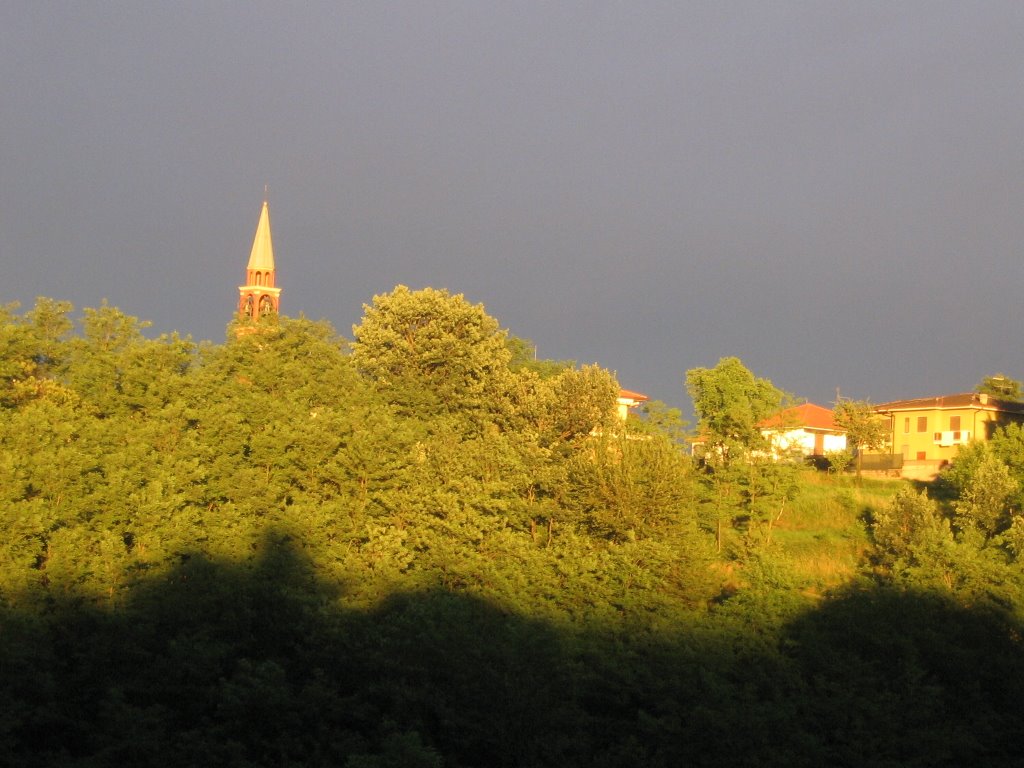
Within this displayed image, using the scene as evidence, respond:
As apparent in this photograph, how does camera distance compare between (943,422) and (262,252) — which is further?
(262,252)

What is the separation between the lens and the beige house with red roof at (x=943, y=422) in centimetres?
6944

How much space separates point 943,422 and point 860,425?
21.7ft

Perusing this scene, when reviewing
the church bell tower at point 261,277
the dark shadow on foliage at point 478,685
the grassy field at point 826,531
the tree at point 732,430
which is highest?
the church bell tower at point 261,277

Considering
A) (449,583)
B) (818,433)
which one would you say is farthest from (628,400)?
(449,583)

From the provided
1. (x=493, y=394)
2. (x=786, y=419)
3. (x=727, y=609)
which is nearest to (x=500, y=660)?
(x=727, y=609)

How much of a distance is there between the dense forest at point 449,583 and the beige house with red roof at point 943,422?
1736 centimetres

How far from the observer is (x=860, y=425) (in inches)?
2643

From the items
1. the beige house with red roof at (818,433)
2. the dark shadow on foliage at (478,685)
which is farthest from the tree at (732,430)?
the dark shadow on foliage at (478,685)

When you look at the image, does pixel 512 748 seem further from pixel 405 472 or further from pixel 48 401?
pixel 48 401

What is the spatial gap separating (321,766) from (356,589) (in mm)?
8064

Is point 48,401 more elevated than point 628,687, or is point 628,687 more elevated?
point 48,401

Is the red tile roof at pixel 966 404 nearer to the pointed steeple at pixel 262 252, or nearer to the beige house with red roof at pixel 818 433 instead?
the beige house with red roof at pixel 818 433

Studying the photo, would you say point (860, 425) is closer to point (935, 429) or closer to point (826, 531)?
point (935, 429)

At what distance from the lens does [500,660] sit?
33.4m
